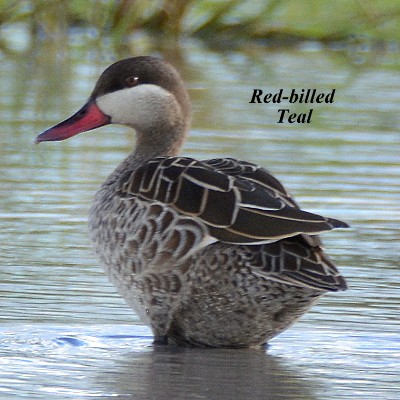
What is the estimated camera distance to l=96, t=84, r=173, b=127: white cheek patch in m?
7.11

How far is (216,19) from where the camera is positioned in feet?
66.2

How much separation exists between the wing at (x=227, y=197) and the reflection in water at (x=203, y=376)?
0.53m

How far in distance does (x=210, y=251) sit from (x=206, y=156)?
428 centimetres

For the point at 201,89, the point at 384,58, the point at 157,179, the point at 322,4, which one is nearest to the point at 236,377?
the point at 157,179

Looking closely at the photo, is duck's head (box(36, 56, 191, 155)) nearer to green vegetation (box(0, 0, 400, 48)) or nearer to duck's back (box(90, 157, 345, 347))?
duck's back (box(90, 157, 345, 347))

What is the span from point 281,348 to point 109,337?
754 mm

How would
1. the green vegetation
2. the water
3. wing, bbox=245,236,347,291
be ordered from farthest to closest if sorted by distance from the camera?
the green vegetation → wing, bbox=245,236,347,291 → the water

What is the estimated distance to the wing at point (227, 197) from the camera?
6.05 m

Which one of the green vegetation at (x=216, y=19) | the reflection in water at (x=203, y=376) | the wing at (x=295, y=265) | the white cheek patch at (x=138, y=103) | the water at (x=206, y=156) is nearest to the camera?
the reflection in water at (x=203, y=376)

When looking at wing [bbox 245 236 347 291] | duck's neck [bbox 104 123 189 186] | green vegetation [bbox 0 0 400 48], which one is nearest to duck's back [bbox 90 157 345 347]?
wing [bbox 245 236 347 291]

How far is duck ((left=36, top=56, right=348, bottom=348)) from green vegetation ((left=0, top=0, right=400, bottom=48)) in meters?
12.1

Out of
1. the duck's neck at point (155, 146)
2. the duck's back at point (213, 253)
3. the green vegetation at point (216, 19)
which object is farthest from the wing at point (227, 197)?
the green vegetation at point (216, 19)

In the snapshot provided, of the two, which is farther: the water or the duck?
the duck

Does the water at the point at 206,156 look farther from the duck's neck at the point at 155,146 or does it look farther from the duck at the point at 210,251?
the duck's neck at the point at 155,146
